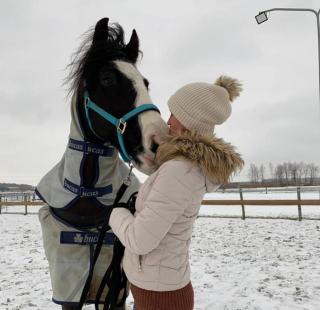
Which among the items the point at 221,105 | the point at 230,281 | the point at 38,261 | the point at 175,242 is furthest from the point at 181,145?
the point at 38,261

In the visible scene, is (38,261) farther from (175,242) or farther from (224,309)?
(175,242)

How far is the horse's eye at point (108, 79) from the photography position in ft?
5.89

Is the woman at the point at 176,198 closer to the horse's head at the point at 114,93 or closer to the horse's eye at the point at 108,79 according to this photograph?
the horse's head at the point at 114,93

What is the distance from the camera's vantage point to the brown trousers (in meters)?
1.32

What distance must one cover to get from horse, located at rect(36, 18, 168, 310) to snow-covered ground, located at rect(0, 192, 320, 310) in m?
1.80

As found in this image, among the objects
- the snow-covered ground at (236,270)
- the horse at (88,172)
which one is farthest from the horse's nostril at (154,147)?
the snow-covered ground at (236,270)

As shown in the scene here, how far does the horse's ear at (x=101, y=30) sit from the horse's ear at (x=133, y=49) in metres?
0.18

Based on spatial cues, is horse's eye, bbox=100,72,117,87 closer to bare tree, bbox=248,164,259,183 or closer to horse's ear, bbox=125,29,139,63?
horse's ear, bbox=125,29,139,63

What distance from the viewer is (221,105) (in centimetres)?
140

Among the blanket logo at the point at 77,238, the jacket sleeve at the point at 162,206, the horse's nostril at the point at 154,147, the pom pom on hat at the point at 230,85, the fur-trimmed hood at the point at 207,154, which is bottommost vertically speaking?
the blanket logo at the point at 77,238

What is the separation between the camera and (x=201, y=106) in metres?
1.36

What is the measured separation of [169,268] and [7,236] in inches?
303

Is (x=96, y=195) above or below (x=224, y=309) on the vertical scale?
above

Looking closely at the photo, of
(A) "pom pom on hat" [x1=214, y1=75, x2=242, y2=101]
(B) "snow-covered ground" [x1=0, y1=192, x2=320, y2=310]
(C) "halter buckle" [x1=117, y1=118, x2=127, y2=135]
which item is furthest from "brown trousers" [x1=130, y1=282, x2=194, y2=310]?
(B) "snow-covered ground" [x1=0, y1=192, x2=320, y2=310]
